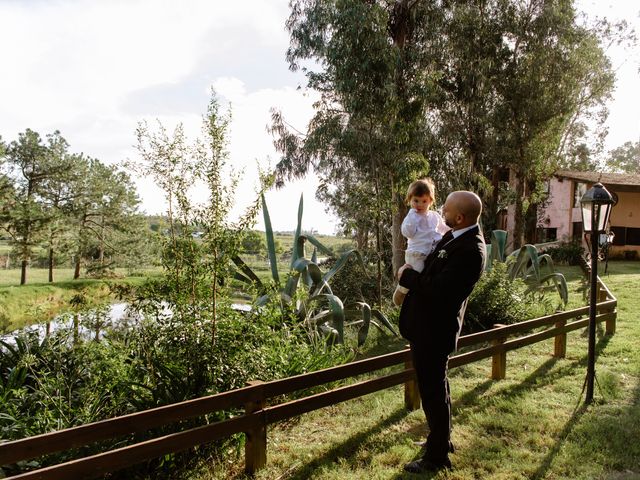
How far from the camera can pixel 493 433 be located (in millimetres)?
3713

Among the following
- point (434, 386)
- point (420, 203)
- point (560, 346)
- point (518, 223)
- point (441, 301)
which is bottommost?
point (560, 346)

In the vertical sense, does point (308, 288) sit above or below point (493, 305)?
above

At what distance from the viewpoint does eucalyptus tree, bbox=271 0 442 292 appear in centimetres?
1255

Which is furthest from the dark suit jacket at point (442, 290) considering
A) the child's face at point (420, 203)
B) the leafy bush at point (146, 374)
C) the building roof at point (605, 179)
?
the building roof at point (605, 179)

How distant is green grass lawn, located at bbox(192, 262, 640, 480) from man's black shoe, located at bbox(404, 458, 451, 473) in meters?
0.06

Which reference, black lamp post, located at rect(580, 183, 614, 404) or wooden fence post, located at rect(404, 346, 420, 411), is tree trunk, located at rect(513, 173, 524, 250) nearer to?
black lamp post, located at rect(580, 183, 614, 404)

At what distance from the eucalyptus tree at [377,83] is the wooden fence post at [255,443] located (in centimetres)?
832

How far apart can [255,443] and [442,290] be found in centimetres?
156

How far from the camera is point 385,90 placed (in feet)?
41.9

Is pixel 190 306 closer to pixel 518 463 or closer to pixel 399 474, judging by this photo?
pixel 399 474

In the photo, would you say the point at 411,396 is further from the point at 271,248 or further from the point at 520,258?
the point at 520,258

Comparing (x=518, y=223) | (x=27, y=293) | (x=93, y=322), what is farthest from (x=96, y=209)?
(x=93, y=322)

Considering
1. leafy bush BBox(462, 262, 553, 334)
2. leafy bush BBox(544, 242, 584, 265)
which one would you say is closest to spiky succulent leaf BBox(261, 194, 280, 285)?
leafy bush BBox(462, 262, 553, 334)

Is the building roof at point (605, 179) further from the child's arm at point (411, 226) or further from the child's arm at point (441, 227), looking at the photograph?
the child's arm at point (411, 226)
